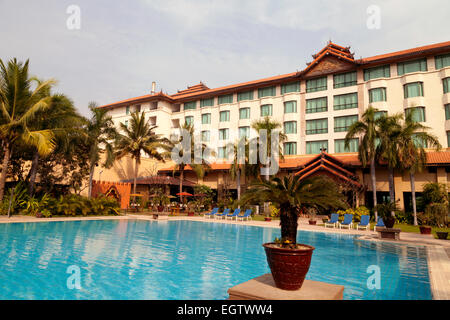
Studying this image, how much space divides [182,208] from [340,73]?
24620mm

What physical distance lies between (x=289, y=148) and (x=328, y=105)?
22.6 feet

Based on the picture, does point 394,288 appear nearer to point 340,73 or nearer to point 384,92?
point 384,92

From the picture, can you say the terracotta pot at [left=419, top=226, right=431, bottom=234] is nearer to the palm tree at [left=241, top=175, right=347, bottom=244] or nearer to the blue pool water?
the blue pool water

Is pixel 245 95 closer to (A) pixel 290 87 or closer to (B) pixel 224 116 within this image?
(B) pixel 224 116

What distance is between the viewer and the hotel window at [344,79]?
32.3 meters

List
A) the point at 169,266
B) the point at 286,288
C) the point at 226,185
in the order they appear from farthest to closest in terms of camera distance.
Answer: the point at 226,185 < the point at 169,266 < the point at 286,288

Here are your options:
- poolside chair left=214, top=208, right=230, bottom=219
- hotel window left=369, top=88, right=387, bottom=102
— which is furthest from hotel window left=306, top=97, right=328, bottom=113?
poolside chair left=214, top=208, right=230, bottom=219

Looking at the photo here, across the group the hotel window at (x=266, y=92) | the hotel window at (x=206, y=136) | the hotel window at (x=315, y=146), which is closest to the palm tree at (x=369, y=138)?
the hotel window at (x=315, y=146)

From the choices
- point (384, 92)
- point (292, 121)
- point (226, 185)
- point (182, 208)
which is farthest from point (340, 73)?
point (182, 208)

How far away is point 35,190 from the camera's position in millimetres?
24094

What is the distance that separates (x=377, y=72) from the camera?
3098 centimetres

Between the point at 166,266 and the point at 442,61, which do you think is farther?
→ the point at 442,61

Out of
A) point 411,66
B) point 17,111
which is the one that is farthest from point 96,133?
point 411,66

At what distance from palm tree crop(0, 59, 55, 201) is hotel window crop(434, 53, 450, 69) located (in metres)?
35.5
